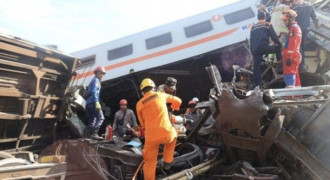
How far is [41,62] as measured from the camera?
479 centimetres

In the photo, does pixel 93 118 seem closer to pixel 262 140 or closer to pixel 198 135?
pixel 198 135

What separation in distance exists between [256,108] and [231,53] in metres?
4.98

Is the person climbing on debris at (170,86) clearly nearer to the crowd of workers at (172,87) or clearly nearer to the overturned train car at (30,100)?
the crowd of workers at (172,87)

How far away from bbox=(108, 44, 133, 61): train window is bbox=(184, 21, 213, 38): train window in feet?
5.57

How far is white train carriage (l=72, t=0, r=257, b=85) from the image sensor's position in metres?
8.23

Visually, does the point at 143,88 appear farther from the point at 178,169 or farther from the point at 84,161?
the point at 84,161

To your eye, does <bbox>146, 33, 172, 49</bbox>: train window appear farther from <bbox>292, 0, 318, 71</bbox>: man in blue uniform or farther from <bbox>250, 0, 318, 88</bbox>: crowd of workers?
<bbox>292, 0, 318, 71</bbox>: man in blue uniform

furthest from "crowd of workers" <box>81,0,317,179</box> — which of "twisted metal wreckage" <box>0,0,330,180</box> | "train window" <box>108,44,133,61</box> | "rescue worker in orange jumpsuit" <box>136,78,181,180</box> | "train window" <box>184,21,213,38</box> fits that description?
"train window" <box>108,44,133,61</box>

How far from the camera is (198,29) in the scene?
852 centimetres

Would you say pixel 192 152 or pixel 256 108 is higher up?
pixel 256 108

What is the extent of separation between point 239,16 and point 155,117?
557 cm

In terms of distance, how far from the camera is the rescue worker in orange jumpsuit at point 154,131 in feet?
12.2

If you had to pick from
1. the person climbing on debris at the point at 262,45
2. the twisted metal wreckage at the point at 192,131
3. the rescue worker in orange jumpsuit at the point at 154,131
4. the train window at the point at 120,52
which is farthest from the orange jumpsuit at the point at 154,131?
the train window at the point at 120,52

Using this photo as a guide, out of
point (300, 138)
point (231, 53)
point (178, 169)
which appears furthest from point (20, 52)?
point (231, 53)
